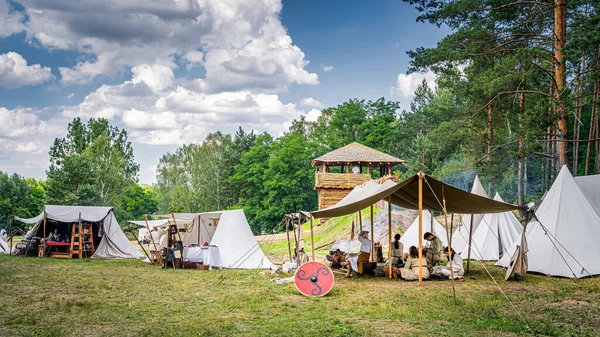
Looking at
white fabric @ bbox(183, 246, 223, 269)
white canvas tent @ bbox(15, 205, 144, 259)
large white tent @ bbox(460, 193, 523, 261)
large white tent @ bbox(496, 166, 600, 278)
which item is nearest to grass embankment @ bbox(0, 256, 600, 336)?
large white tent @ bbox(496, 166, 600, 278)

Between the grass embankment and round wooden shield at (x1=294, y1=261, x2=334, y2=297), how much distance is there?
0.87 feet

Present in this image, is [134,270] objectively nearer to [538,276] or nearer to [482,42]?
[538,276]

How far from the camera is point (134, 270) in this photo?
1484 centimetres

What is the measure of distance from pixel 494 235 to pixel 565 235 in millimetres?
5019

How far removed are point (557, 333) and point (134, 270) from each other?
11.9 m

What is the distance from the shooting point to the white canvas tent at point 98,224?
19.4m

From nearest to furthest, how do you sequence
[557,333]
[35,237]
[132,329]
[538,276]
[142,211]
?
[557,333] → [132,329] → [538,276] → [35,237] → [142,211]

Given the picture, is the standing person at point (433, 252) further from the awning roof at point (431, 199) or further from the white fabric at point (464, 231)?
the white fabric at point (464, 231)

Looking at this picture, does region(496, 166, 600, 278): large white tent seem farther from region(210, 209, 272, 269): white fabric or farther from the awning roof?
region(210, 209, 272, 269): white fabric

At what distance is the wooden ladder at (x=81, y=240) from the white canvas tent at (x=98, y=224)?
28cm

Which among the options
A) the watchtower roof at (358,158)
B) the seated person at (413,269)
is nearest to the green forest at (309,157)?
the watchtower roof at (358,158)

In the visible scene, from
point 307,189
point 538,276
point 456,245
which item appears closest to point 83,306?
point 538,276

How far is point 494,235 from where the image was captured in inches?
671

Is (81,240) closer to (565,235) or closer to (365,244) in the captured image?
(365,244)
